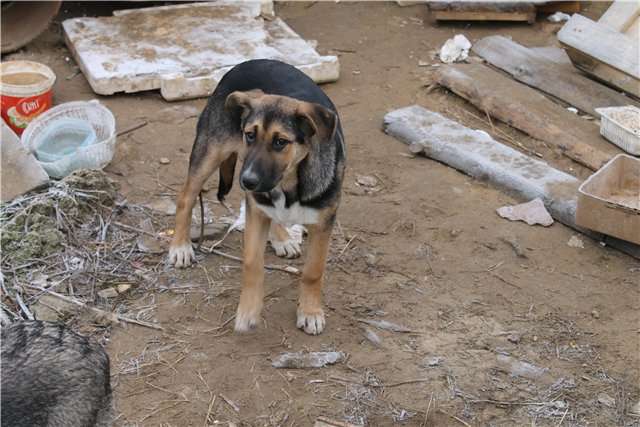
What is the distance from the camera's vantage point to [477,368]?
5195 mm

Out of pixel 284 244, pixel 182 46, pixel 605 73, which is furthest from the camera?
pixel 182 46

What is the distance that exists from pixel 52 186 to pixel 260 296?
81.5 inches

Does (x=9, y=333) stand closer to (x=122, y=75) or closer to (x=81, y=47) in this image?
(x=122, y=75)

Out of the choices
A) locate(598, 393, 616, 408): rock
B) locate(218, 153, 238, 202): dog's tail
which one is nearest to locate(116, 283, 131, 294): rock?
locate(218, 153, 238, 202): dog's tail

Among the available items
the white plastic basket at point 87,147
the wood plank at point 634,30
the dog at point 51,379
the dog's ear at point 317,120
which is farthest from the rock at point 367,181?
the dog at point 51,379

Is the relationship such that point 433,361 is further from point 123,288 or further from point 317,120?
point 123,288

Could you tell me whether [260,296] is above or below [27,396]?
below

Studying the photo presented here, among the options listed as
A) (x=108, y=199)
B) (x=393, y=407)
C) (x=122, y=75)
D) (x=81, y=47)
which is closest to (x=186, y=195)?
(x=108, y=199)

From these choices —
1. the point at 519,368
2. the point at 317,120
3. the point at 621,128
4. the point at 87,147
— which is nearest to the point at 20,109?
the point at 87,147

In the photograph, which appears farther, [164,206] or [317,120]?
[164,206]

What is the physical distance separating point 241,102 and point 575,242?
2.78 m

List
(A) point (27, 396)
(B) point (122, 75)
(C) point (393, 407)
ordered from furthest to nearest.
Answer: (B) point (122, 75) < (C) point (393, 407) < (A) point (27, 396)

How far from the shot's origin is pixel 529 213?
6727mm

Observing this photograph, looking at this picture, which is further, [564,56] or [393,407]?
[564,56]
